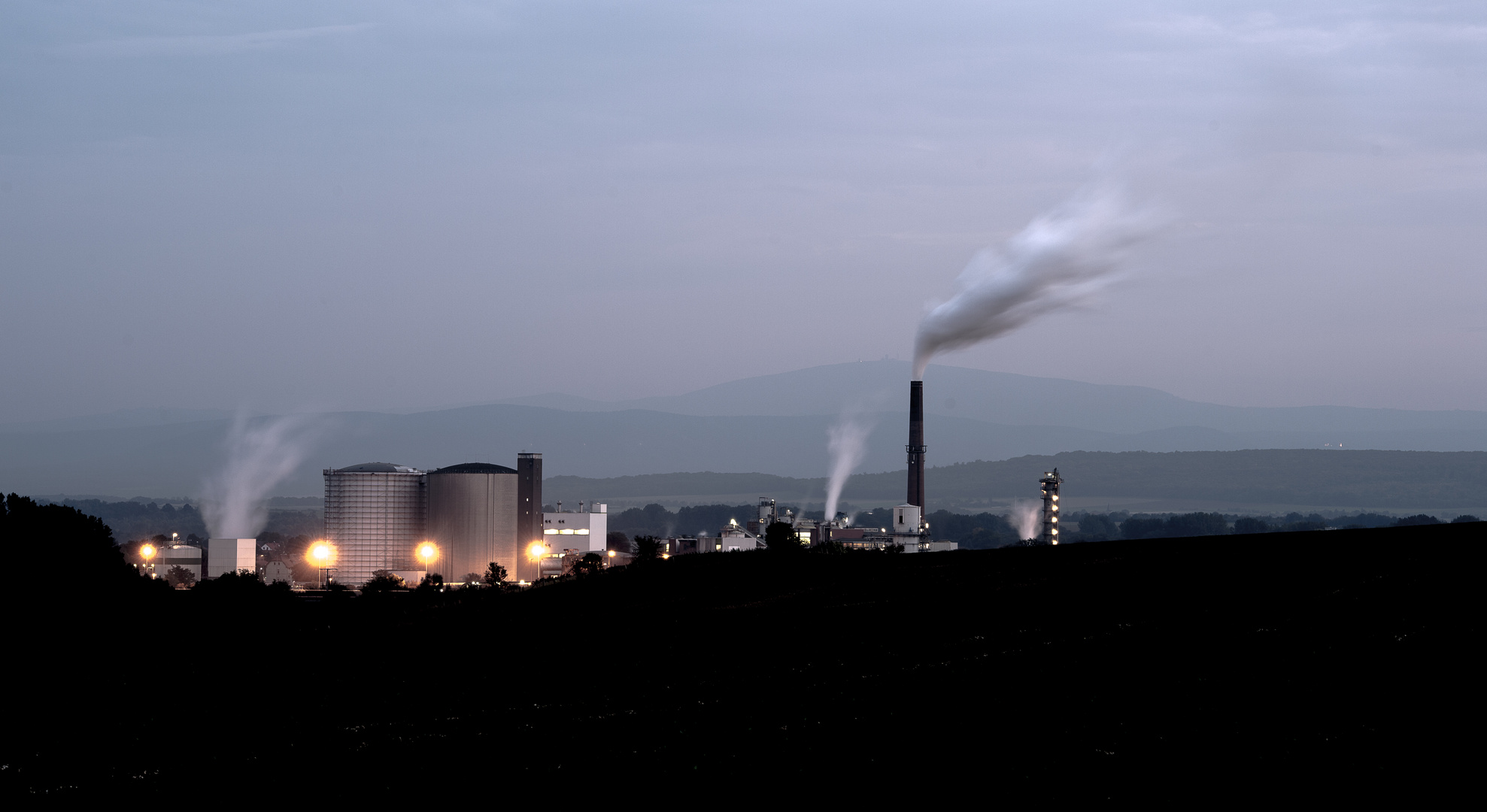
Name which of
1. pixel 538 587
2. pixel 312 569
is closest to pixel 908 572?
pixel 538 587

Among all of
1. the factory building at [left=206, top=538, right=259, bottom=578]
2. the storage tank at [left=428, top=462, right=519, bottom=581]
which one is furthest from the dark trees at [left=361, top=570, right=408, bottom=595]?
the factory building at [left=206, top=538, right=259, bottom=578]

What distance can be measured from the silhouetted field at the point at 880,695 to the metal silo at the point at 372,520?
10951 cm

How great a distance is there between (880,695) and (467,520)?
466 feet

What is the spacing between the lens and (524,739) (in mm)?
27031

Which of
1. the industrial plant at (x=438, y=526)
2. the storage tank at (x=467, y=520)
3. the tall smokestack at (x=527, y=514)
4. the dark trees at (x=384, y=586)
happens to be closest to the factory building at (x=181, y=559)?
the industrial plant at (x=438, y=526)

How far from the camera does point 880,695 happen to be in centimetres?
2873

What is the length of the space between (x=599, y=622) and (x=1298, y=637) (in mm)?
34579

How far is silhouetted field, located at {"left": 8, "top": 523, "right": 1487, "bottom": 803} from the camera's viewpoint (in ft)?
71.5

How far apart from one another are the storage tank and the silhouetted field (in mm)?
108629

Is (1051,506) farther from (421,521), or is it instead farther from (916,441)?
(421,521)

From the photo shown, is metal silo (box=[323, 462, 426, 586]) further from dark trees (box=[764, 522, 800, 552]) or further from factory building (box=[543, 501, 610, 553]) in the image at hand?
dark trees (box=[764, 522, 800, 552])

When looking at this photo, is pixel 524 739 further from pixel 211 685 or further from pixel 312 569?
pixel 312 569

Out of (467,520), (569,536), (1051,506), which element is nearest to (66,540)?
(467,520)

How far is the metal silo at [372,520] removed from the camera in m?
165
